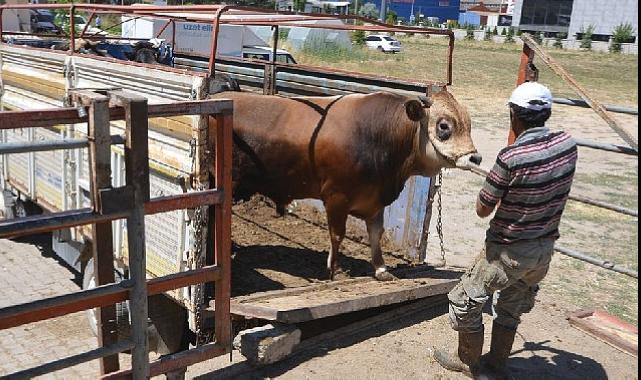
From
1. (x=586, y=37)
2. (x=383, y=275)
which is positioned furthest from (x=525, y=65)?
(x=586, y=37)

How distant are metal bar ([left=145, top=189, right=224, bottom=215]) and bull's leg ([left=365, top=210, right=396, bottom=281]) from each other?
2.37 metres

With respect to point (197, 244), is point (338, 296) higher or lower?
lower

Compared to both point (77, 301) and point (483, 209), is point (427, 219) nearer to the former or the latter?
point (483, 209)

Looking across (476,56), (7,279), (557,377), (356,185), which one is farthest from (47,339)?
(476,56)

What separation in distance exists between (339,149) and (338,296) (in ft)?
4.01

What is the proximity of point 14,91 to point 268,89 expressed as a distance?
2.70 metres

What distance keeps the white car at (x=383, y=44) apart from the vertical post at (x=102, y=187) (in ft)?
126

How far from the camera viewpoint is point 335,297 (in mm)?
4379

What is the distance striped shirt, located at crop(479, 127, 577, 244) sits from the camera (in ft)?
10.9

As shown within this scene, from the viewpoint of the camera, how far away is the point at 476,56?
4122 centimetres

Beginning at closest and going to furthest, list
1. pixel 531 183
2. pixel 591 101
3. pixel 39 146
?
pixel 39 146
pixel 531 183
pixel 591 101

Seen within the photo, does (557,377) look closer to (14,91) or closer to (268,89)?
(268,89)

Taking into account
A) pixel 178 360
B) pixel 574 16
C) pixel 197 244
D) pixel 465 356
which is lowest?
pixel 465 356

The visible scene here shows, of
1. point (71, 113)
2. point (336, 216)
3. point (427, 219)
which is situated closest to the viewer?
point (71, 113)
